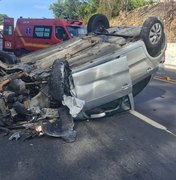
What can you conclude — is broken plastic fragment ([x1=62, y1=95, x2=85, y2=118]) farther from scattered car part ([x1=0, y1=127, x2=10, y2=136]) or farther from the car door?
scattered car part ([x1=0, y1=127, x2=10, y2=136])

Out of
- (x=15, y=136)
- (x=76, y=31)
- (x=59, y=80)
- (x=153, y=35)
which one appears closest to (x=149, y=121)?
(x=153, y=35)

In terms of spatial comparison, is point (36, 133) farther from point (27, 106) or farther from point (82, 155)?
point (82, 155)

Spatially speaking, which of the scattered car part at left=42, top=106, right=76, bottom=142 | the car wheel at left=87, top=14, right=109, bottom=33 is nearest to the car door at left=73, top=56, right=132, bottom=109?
the scattered car part at left=42, top=106, right=76, bottom=142

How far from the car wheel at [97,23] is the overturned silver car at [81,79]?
1.42 metres

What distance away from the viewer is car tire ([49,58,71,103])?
555 cm

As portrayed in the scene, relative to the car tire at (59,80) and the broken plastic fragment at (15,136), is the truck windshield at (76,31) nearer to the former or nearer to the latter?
the car tire at (59,80)

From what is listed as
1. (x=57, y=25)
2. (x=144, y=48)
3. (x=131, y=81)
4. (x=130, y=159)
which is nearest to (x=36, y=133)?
(x=130, y=159)

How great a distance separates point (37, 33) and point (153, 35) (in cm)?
1172

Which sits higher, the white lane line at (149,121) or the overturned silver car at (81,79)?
the overturned silver car at (81,79)

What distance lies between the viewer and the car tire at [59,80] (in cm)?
555

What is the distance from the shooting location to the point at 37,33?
1761cm

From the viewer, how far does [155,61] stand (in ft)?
22.2

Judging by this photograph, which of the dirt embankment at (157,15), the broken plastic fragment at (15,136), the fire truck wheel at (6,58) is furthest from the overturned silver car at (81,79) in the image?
the dirt embankment at (157,15)

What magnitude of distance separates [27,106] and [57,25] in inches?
446
